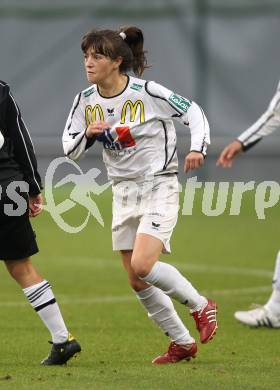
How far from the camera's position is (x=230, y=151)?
331 inches

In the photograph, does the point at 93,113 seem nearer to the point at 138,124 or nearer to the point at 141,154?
the point at 138,124

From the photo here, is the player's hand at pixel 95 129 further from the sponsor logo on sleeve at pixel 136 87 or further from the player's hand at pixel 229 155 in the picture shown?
the player's hand at pixel 229 155

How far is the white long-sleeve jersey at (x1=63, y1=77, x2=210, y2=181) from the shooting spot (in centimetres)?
808

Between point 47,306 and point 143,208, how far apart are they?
0.92 metres

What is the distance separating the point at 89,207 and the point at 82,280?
26.1 ft

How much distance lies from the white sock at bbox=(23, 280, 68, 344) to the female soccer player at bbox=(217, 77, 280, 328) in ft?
4.89

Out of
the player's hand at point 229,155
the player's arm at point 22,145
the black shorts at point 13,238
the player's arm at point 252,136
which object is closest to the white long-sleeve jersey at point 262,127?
the player's arm at point 252,136

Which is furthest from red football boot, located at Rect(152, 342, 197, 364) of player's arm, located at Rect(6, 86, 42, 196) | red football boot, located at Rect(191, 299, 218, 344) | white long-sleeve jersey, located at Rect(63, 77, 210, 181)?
player's arm, located at Rect(6, 86, 42, 196)

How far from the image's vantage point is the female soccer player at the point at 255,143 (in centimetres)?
843

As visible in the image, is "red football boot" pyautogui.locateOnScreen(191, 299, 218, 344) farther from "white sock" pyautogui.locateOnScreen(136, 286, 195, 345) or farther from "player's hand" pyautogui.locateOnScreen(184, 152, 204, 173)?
"player's hand" pyautogui.locateOnScreen(184, 152, 204, 173)

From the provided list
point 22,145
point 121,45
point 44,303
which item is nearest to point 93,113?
point 121,45

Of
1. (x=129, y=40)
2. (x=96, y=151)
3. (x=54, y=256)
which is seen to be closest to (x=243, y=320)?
(x=129, y=40)

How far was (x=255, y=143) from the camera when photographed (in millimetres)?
8703

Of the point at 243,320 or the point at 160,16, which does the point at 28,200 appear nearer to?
the point at 243,320
